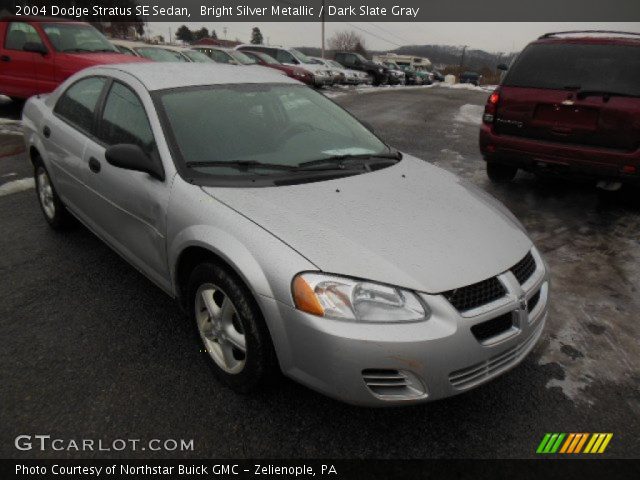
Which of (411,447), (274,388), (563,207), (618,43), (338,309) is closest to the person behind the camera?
(338,309)

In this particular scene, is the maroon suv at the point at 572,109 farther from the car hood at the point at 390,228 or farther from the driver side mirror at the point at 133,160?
the driver side mirror at the point at 133,160

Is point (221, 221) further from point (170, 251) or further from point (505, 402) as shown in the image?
point (505, 402)

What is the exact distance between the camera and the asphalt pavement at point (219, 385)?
2150 millimetres

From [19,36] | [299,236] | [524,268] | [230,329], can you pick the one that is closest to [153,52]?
[19,36]

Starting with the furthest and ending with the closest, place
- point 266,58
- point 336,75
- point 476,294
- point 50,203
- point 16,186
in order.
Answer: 1. point 336,75
2. point 266,58
3. point 16,186
4. point 50,203
5. point 476,294

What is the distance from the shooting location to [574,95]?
4734 mm

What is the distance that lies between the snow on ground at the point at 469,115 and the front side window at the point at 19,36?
8938mm

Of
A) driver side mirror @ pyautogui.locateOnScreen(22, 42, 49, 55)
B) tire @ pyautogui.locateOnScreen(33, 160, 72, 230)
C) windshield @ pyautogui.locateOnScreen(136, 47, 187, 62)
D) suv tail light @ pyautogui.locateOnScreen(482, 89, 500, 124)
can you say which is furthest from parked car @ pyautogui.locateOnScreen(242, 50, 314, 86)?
tire @ pyautogui.locateOnScreen(33, 160, 72, 230)

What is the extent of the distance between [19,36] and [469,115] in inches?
412

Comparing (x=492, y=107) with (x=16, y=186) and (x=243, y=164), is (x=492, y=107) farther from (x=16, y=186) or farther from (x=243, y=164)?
(x=16, y=186)

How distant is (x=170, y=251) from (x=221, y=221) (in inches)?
18.1

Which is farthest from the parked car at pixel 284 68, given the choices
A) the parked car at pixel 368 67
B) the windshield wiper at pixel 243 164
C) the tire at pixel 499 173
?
the windshield wiper at pixel 243 164

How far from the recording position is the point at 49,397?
7.66 ft

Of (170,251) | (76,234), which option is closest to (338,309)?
(170,251)
